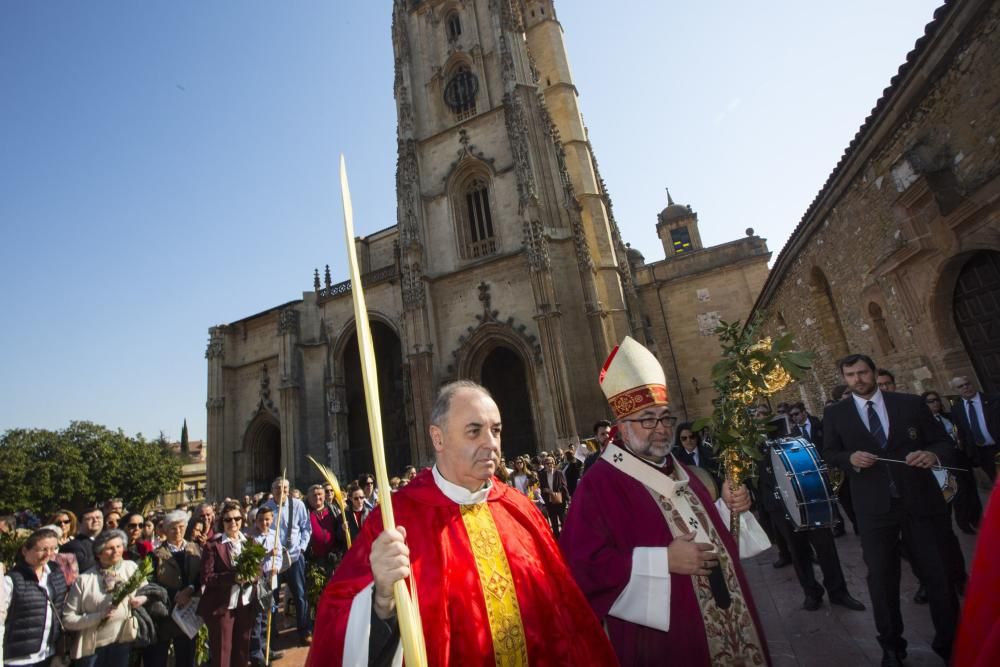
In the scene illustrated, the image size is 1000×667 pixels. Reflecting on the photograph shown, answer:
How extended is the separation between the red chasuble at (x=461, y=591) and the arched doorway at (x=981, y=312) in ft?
22.6

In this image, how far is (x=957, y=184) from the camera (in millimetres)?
5438

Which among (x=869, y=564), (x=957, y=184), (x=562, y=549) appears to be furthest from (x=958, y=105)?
(x=562, y=549)

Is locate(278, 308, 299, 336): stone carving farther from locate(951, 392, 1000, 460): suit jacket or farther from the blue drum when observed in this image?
locate(951, 392, 1000, 460): suit jacket

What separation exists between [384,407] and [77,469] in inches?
876

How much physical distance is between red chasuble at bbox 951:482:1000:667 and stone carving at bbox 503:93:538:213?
15.2 meters

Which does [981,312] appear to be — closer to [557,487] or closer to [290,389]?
[557,487]

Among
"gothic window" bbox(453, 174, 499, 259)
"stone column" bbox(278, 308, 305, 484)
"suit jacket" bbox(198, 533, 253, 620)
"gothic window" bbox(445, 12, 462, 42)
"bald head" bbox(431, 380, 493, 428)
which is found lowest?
"suit jacket" bbox(198, 533, 253, 620)

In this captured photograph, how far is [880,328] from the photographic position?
25.2 ft

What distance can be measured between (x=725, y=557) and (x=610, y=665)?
759mm

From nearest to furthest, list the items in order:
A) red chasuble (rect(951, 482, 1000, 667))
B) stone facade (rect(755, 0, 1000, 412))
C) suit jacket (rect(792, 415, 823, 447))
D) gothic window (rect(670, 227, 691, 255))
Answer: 1. red chasuble (rect(951, 482, 1000, 667))
2. stone facade (rect(755, 0, 1000, 412))
3. suit jacket (rect(792, 415, 823, 447))
4. gothic window (rect(670, 227, 691, 255))

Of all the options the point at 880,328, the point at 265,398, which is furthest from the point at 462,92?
the point at 880,328

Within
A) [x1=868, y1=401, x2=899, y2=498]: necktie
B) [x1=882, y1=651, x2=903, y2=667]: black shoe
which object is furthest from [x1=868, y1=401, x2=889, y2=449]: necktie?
[x1=882, y1=651, x2=903, y2=667]: black shoe

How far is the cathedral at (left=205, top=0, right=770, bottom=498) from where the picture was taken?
15.1 m

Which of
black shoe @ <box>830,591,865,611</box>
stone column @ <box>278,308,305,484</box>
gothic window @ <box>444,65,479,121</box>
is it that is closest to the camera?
black shoe @ <box>830,591,865,611</box>
